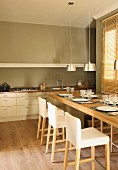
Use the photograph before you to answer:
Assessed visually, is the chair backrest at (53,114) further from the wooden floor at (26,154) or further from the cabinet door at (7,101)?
the cabinet door at (7,101)

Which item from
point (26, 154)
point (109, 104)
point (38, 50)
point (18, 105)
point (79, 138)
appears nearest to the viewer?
point (79, 138)

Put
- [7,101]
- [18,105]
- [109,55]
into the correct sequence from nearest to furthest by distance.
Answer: [109,55]
[7,101]
[18,105]

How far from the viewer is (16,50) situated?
5.52 metres

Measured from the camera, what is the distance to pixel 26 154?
3.02 metres

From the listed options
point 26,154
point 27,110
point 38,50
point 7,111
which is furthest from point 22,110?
point 26,154

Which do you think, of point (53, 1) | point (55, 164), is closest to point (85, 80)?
point (53, 1)

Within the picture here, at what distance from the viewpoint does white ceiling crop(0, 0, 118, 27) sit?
3949 millimetres

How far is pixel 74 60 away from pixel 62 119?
332cm

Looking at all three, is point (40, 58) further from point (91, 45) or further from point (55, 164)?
point (55, 164)

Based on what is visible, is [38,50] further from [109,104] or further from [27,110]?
[109,104]

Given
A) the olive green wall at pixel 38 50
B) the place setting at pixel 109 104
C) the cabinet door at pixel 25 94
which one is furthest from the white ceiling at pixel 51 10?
the place setting at pixel 109 104

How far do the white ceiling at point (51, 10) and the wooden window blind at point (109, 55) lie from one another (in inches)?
12.8

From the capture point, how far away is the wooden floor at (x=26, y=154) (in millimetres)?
2635

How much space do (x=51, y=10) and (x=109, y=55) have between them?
1.69m
